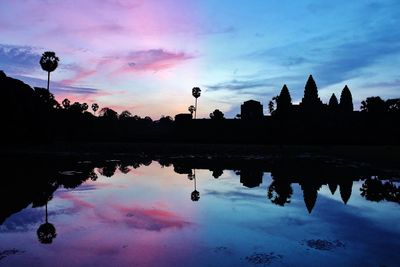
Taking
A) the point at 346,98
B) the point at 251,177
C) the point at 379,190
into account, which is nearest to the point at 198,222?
the point at 379,190

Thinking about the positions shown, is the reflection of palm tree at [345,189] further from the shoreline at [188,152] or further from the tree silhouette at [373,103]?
the tree silhouette at [373,103]

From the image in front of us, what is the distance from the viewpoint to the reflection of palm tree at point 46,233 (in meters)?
8.75

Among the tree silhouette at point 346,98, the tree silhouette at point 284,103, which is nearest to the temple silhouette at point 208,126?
the tree silhouette at point 284,103

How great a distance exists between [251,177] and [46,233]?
14265 mm

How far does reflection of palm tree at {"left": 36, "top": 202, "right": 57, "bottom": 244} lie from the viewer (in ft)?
28.7

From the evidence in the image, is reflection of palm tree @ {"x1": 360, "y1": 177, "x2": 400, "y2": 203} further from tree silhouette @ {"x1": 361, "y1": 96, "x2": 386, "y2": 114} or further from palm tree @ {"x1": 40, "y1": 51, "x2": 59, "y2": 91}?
tree silhouette @ {"x1": 361, "y1": 96, "x2": 386, "y2": 114}

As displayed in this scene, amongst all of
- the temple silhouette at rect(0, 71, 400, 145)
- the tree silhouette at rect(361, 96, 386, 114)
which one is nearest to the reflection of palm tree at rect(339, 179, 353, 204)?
the temple silhouette at rect(0, 71, 400, 145)

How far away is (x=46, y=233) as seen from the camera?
9.41 m

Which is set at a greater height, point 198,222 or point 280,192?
point 280,192

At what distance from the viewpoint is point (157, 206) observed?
1314cm

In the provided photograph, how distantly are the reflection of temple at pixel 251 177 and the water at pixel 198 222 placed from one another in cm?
27

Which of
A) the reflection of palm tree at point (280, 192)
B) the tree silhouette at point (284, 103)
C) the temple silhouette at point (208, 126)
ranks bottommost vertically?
the reflection of palm tree at point (280, 192)

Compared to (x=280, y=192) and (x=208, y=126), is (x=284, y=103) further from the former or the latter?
(x=280, y=192)

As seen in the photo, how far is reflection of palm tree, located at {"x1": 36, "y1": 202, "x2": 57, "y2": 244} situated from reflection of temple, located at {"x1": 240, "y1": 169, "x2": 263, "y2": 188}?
10.7m
